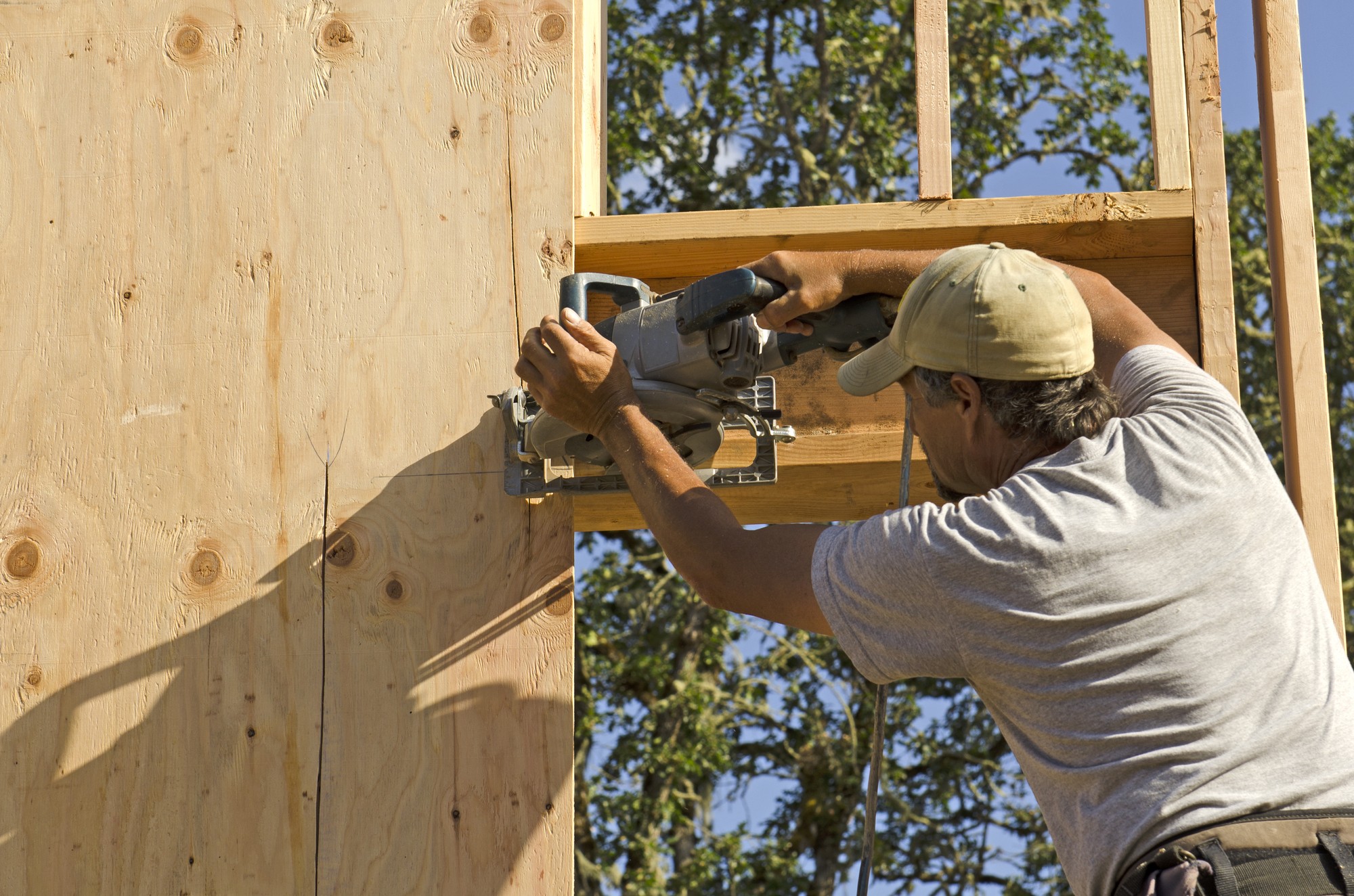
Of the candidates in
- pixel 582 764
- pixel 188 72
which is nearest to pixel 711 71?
pixel 582 764

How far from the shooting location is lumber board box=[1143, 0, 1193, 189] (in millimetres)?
2209

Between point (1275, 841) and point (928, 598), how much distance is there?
0.45m

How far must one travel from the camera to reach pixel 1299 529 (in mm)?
1755

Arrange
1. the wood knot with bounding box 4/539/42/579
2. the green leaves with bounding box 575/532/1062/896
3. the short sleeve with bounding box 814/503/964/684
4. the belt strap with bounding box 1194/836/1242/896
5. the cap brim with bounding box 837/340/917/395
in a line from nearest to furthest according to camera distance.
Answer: the belt strap with bounding box 1194/836/1242/896, the short sleeve with bounding box 814/503/964/684, the cap brim with bounding box 837/340/917/395, the wood knot with bounding box 4/539/42/579, the green leaves with bounding box 575/532/1062/896

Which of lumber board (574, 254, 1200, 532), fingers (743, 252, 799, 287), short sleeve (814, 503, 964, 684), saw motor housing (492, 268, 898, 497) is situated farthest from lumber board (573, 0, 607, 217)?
short sleeve (814, 503, 964, 684)

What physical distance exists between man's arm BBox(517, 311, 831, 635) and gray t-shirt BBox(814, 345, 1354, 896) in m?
0.06

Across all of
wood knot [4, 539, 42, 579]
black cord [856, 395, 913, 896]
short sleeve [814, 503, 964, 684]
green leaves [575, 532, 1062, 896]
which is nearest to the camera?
short sleeve [814, 503, 964, 684]

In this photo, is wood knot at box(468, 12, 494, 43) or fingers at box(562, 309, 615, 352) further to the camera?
wood knot at box(468, 12, 494, 43)

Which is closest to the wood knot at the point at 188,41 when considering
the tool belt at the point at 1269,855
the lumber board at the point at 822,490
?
the lumber board at the point at 822,490

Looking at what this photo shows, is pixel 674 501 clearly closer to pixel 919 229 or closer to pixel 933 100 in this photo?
pixel 919 229

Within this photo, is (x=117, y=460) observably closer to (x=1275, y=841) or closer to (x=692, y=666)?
(x=1275, y=841)

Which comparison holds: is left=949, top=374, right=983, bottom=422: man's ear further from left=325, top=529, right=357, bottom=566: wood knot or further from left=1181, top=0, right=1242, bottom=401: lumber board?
left=325, top=529, right=357, bottom=566: wood knot

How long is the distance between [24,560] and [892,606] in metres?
1.36

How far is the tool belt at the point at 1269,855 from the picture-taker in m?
1.50
